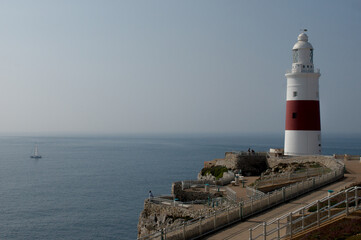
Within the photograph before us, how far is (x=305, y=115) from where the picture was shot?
41.1 metres

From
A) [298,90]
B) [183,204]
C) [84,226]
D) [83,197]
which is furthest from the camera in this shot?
[83,197]

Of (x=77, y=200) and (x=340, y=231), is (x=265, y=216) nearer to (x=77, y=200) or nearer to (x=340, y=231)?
(x=340, y=231)

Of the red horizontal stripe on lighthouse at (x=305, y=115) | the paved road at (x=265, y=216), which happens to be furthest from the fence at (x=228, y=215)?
the red horizontal stripe on lighthouse at (x=305, y=115)

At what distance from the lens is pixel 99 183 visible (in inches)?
3012

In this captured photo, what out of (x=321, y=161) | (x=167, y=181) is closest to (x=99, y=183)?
(x=167, y=181)

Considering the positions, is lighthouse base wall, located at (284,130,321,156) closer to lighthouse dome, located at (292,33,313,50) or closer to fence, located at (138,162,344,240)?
lighthouse dome, located at (292,33,313,50)

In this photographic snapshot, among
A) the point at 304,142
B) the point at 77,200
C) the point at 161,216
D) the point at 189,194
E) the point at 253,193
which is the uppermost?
the point at 304,142

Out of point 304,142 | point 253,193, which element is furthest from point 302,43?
point 253,193

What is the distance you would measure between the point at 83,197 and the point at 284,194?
47.3m

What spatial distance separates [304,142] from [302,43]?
415 inches

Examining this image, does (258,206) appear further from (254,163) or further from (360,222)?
(254,163)

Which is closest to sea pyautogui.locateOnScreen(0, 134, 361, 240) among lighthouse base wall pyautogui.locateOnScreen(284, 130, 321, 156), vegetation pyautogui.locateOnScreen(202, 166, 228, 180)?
vegetation pyautogui.locateOnScreen(202, 166, 228, 180)

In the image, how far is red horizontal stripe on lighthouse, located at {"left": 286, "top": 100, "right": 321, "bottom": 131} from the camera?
4106cm

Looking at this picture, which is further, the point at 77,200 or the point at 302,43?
the point at 77,200
